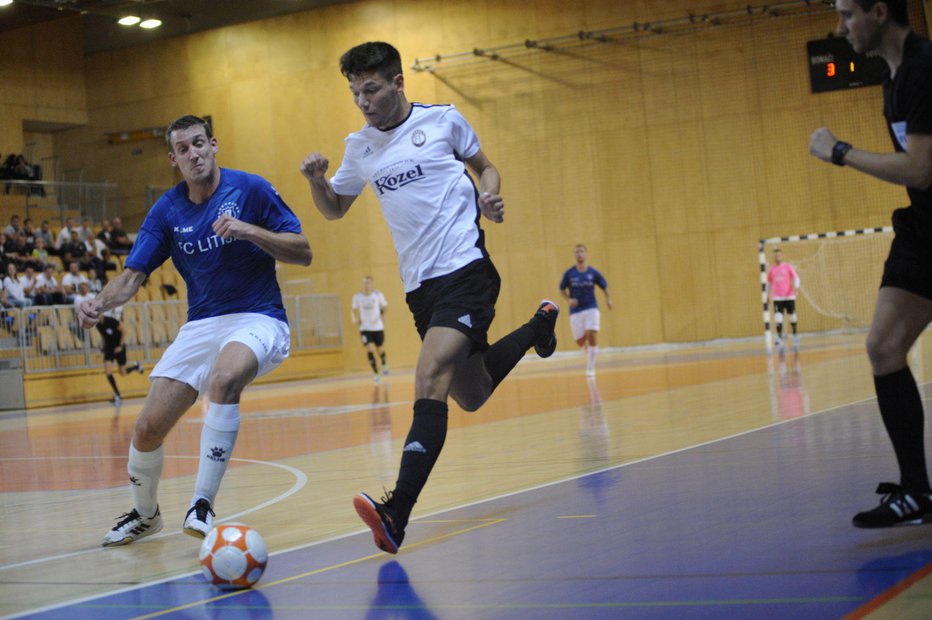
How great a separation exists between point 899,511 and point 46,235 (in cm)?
2535

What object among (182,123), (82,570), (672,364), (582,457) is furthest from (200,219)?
(672,364)

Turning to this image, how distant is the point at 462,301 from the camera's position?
4.82 metres

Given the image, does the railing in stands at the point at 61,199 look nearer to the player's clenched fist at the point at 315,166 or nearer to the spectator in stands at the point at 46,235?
the spectator in stands at the point at 46,235

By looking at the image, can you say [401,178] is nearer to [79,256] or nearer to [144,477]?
[144,477]

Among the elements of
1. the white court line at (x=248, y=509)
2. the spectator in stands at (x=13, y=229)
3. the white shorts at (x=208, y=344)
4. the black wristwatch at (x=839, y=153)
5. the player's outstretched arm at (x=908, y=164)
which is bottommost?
the white court line at (x=248, y=509)

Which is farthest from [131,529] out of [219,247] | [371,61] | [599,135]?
[599,135]

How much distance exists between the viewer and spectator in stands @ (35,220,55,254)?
26178mm

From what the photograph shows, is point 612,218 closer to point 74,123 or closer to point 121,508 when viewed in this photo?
point 74,123

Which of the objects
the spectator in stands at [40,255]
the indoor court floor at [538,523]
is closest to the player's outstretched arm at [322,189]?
the indoor court floor at [538,523]

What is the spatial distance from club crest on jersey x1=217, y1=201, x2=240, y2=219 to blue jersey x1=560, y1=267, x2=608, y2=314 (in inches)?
573

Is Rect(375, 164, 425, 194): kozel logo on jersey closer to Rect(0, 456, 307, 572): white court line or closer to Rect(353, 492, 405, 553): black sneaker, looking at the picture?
Rect(353, 492, 405, 553): black sneaker

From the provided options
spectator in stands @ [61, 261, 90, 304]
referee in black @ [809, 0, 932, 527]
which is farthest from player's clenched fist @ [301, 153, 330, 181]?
spectator in stands @ [61, 261, 90, 304]

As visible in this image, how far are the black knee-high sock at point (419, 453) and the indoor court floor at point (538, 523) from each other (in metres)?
0.24

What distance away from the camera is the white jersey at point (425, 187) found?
4984mm
